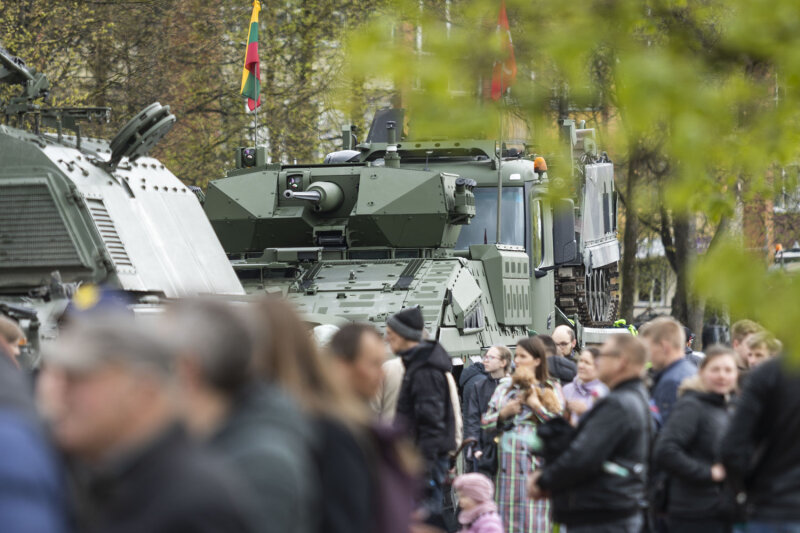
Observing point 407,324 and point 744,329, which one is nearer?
point 407,324

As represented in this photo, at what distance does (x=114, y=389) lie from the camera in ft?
12.1

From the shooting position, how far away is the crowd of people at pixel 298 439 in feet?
12.1

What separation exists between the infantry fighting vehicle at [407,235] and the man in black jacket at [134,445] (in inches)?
414

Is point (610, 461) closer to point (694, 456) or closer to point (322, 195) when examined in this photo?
point (694, 456)

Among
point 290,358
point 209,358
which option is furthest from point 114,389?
point 290,358

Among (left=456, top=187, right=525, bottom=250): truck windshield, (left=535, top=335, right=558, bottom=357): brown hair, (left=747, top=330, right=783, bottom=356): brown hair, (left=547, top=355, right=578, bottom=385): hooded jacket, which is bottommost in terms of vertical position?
(left=547, top=355, right=578, bottom=385): hooded jacket

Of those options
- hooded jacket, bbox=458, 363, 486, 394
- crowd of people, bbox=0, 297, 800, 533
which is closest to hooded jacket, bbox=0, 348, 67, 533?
crowd of people, bbox=0, 297, 800, 533

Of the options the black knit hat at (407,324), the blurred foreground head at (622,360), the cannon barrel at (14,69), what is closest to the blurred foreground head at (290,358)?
the blurred foreground head at (622,360)

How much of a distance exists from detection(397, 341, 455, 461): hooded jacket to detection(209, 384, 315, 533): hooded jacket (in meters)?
5.26

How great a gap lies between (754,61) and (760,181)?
730 mm

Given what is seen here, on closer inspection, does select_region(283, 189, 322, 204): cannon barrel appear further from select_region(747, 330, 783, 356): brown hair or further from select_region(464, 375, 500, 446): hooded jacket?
select_region(747, 330, 783, 356): brown hair

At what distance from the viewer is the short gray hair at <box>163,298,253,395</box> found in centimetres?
415

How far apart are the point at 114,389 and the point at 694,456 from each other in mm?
4727

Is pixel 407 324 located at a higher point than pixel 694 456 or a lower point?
higher
